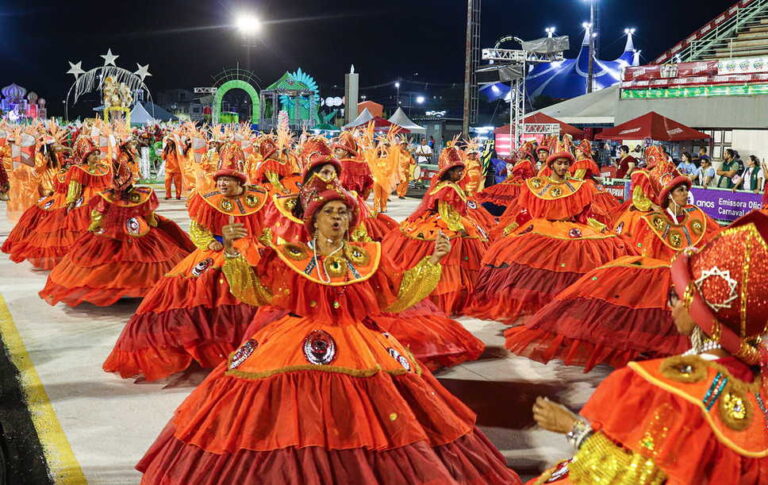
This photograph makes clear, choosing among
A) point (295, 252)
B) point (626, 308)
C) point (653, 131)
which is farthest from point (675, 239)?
point (653, 131)

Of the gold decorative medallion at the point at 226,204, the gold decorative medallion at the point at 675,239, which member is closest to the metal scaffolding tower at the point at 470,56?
the gold decorative medallion at the point at 675,239

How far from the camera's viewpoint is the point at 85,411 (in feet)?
18.1

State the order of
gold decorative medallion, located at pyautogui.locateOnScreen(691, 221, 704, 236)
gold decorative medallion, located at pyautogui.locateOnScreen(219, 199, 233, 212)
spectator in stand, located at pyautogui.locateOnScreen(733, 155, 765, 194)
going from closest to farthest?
gold decorative medallion, located at pyautogui.locateOnScreen(691, 221, 704, 236) < gold decorative medallion, located at pyautogui.locateOnScreen(219, 199, 233, 212) < spectator in stand, located at pyautogui.locateOnScreen(733, 155, 765, 194)

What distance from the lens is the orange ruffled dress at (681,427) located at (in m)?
2.15

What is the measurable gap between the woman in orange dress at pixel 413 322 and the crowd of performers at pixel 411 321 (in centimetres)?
2

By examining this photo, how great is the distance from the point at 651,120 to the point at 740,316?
1810 cm

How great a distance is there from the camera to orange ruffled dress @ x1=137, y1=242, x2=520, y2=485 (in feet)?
11.4

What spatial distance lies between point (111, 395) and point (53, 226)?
20.2 ft

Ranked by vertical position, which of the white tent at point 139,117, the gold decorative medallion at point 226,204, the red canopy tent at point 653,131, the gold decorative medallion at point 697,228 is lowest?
the gold decorative medallion at point 697,228

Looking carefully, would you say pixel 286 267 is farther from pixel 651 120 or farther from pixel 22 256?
pixel 651 120

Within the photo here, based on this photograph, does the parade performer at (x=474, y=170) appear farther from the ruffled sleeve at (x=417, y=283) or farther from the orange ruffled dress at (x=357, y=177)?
the ruffled sleeve at (x=417, y=283)

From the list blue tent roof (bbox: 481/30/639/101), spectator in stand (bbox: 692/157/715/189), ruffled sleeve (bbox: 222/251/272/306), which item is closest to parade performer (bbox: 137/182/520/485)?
ruffled sleeve (bbox: 222/251/272/306)

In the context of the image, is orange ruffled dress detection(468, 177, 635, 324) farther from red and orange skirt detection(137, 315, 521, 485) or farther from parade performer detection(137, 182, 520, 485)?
red and orange skirt detection(137, 315, 521, 485)

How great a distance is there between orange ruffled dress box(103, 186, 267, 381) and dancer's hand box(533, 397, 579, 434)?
4.18m
